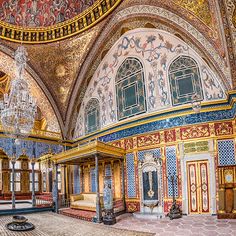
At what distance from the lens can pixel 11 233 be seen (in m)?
6.92

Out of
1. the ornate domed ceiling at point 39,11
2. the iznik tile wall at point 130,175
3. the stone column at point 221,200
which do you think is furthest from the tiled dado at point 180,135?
the ornate domed ceiling at point 39,11

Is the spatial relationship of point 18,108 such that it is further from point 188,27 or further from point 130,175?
point 188,27

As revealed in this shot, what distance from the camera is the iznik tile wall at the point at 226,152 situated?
9.03 m

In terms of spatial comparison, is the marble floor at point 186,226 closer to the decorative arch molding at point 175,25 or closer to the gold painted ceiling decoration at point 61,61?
the decorative arch molding at point 175,25

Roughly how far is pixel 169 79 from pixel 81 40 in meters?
4.83

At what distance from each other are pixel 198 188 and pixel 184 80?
3.94 metres

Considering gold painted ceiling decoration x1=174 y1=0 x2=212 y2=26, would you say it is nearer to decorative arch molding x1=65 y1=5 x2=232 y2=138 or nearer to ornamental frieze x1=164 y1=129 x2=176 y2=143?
decorative arch molding x1=65 y1=5 x2=232 y2=138

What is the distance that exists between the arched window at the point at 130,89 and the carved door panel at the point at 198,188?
10.2ft

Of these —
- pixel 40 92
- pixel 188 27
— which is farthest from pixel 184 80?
pixel 40 92

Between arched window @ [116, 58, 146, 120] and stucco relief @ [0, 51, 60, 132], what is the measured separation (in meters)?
4.31

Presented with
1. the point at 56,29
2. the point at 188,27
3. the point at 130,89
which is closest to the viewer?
the point at 188,27

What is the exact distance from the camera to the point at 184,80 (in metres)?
10.3

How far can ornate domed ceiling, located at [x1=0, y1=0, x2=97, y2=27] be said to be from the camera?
1210 cm

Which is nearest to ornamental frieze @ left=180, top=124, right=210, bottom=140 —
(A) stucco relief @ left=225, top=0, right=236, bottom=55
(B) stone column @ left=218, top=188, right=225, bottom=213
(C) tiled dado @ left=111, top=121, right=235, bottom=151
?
(C) tiled dado @ left=111, top=121, right=235, bottom=151
